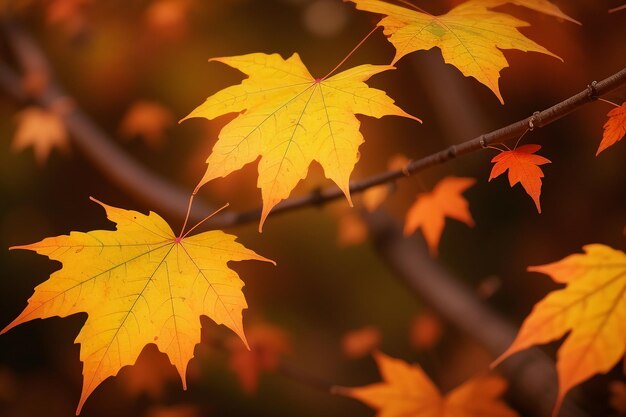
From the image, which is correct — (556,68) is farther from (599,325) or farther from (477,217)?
(599,325)

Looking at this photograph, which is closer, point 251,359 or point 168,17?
point 251,359

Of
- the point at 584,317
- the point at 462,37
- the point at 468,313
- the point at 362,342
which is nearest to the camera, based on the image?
the point at 584,317

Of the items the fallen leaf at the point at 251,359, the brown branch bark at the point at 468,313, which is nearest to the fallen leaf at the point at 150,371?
the fallen leaf at the point at 251,359

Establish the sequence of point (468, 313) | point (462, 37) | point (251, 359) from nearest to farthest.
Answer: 1. point (462, 37)
2. point (468, 313)
3. point (251, 359)

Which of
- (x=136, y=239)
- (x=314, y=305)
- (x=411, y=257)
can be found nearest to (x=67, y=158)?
(x=314, y=305)

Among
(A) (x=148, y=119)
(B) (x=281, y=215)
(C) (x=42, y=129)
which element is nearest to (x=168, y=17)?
(A) (x=148, y=119)

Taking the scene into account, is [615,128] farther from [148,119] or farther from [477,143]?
[148,119]
